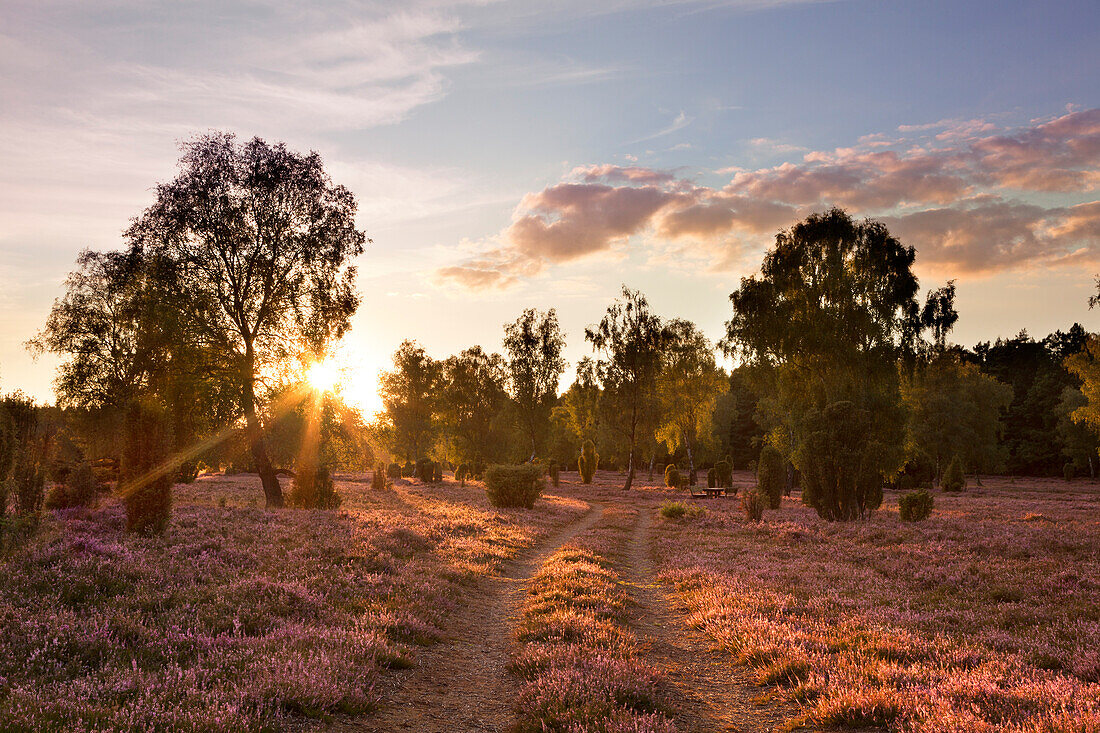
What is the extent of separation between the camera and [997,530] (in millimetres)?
22766

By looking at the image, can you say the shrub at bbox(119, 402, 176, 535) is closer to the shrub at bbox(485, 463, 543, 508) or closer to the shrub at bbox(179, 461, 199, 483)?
the shrub at bbox(485, 463, 543, 508)

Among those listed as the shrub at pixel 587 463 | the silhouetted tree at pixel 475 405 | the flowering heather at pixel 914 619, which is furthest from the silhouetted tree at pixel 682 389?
the flowering heather at pixel 914 619

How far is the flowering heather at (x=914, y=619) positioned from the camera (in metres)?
6.53

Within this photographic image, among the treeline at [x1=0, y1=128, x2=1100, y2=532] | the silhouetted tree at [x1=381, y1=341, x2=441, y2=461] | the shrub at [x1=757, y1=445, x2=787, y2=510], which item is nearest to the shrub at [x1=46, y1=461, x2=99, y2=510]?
the treeline at [x1=0, y1=128, x2=1100, y2=532]

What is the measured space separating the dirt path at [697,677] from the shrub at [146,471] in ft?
45.9

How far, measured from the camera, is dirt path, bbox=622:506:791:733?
22.9 feet

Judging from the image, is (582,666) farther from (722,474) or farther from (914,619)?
(722,474)

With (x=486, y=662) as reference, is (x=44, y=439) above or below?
above

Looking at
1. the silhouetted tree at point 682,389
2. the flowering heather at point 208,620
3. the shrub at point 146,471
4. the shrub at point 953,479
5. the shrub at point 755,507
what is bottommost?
the shrub at point 953,479

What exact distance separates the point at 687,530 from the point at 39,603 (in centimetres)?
2313

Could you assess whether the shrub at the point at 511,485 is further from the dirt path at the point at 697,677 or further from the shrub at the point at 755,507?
the dirt path at the point at 697,677

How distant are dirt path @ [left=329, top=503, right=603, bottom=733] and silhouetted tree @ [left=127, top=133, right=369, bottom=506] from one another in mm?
20440

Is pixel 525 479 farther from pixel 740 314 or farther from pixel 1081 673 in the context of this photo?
pixel 1081 673

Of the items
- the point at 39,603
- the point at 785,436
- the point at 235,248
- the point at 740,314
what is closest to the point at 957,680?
the point at 39,603
